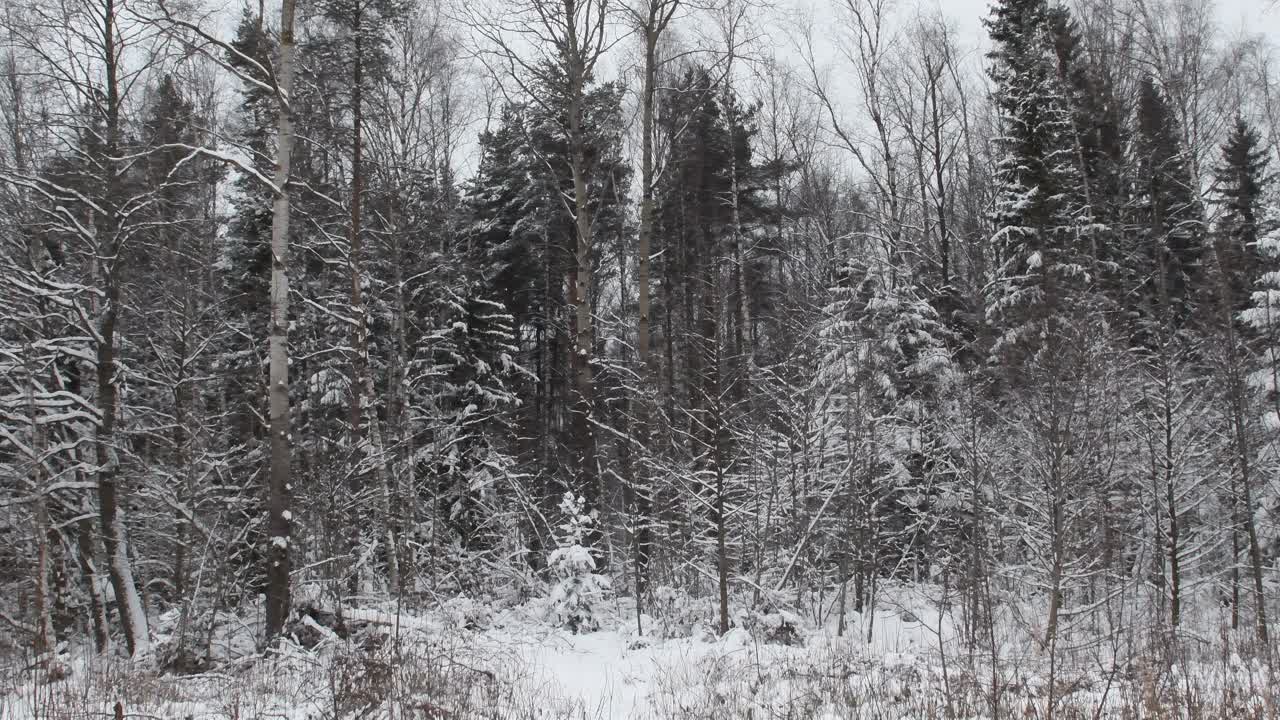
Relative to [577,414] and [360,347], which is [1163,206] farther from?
[360,347]

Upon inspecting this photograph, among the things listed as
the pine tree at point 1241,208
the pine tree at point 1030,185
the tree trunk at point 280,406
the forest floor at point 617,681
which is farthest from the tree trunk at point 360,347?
the pine tree at point 1241,208

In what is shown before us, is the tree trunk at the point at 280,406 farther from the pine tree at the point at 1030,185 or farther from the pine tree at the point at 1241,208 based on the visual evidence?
the pine tree at the point at 1241,208

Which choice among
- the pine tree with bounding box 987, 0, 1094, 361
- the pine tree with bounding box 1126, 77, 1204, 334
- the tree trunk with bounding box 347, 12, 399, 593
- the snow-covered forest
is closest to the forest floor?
the snow-covered forest

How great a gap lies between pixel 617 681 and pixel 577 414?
31.3 feet

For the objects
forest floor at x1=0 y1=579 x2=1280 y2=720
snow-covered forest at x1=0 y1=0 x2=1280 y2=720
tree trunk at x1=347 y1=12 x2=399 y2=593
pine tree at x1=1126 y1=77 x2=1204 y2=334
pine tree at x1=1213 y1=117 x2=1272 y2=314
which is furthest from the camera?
pine tree at x1=1126 y1=77 x2=1204 y2=334

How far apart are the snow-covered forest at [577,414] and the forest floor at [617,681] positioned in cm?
9

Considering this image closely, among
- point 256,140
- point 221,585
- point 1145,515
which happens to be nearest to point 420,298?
point 256,140

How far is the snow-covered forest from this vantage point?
8.43 metres

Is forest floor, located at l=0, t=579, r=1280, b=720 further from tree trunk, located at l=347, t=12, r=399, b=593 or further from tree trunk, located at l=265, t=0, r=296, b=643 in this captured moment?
tree trunk, located at l=347, t=12, r=399, b=593

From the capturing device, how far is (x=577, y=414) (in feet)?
55.3

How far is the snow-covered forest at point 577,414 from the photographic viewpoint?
843 centimetres

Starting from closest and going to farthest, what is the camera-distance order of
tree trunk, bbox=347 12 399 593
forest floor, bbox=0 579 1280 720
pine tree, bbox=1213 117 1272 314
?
forest floor, bbox=0 579 1280 720, tree trunk, bbox=347 12 399 593, pine tree, bbox=1213 117 1272 314

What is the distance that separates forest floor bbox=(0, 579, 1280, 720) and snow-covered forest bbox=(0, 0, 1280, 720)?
9 cm

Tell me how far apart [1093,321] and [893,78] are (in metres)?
8.83
